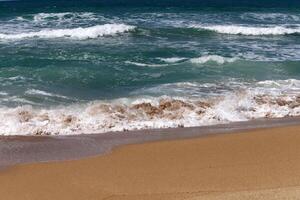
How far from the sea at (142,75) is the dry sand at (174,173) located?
1.59 metres

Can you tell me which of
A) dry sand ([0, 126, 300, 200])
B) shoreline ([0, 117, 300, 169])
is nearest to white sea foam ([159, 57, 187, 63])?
shoreline ([0, 117, 300, 169])

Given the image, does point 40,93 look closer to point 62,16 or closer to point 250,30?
point 250,30

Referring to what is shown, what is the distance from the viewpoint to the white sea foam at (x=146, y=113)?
27.0 feet

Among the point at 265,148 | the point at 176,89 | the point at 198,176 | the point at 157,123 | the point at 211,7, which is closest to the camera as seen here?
the point at 198,176

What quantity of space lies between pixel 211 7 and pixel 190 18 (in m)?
7.48

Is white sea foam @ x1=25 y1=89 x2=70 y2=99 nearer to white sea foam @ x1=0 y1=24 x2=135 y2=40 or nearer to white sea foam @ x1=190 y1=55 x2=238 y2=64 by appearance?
white sea foam @ x1=190 y1=55 x2=238 y2=64

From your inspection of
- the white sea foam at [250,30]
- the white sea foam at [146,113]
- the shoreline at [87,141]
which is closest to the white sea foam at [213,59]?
the white sea foam at [146,113]

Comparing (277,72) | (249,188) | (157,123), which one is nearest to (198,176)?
(249,188)

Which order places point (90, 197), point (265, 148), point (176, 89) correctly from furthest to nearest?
point (176, 89) < point (265, 148) < point (90, 197)

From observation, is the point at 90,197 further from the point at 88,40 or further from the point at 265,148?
the point at 88,40

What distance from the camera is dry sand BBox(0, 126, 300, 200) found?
17.0 ft

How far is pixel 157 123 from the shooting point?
845 centimetres

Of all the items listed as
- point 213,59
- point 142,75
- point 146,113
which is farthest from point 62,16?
point 146,113

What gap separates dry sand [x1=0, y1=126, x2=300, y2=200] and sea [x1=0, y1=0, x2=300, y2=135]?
1.59m
